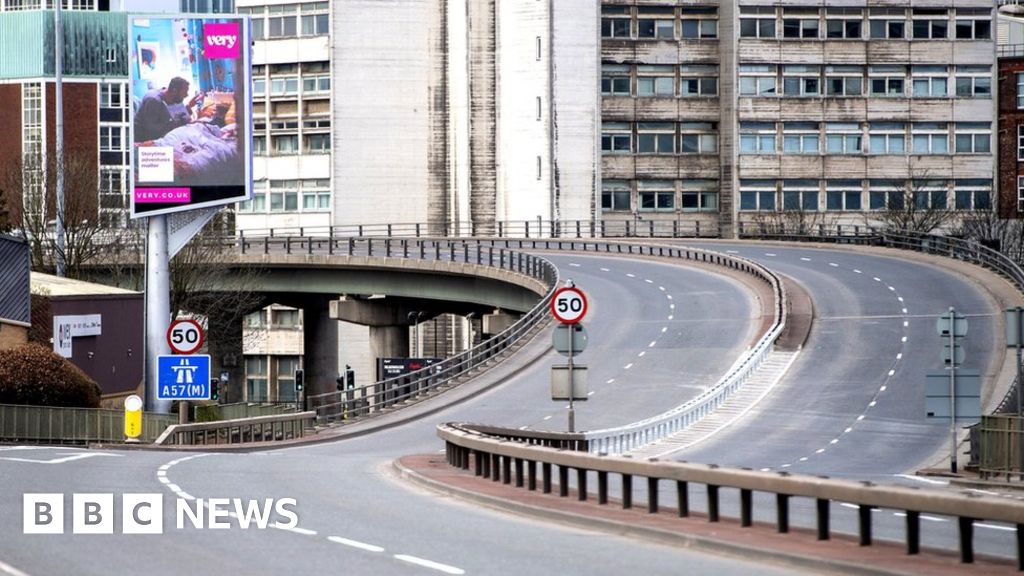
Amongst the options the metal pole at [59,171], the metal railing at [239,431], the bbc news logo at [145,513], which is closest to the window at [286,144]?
the metal pole at [59,171]

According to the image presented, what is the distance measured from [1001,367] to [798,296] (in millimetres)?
15919

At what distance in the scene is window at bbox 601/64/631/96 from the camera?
424ft

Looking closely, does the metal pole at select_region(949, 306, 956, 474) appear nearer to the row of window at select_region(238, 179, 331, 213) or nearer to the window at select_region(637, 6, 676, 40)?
the row of window at select_region(238, 179, 331, 213)

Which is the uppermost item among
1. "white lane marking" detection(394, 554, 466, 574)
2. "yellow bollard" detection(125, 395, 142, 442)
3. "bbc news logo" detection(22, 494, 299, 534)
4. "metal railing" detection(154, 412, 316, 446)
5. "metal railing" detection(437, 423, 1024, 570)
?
"metal railing" detection(437, 423, 1024, 570)

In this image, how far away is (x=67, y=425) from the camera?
4784 centimetres

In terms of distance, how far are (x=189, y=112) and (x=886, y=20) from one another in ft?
266

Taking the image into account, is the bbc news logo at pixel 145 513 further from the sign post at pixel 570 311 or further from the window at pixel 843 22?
the window at pixel 843 22

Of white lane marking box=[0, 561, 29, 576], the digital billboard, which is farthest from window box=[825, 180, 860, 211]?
white lane marking box=[0, 561, 29, 576]

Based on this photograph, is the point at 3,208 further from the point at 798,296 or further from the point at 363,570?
the point at 363,570

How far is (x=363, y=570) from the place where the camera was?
52.3 ft

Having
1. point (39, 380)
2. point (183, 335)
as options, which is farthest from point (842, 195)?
point (183, 335)

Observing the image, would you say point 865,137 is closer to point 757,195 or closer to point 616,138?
point 757,195

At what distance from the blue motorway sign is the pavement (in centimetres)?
1499

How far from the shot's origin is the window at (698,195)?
433ft
